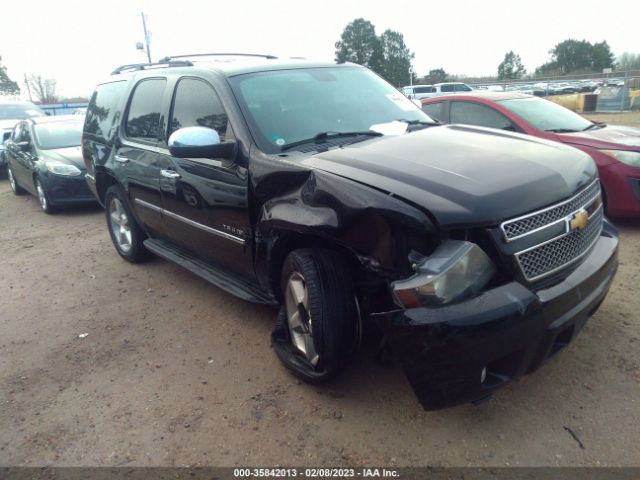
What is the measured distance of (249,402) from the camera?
301cm

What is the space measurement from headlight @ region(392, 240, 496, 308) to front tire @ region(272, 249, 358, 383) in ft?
1.58

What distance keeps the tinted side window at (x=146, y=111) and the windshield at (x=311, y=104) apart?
1.05m

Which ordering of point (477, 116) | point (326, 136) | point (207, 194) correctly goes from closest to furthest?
point (326, 136)
point (207, 194)
point (477, 116)

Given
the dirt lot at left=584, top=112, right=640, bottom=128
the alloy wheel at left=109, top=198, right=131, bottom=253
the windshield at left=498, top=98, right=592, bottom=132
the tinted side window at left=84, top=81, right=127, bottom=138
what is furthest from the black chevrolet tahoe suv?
the dirt lot at left=584, top=112, right=640, bottom=128

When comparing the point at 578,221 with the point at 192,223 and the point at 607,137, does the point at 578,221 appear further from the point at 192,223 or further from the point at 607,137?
the point at 607,137

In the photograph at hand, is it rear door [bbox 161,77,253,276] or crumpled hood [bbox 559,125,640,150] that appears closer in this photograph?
rear door [bbox 161,77,253,276]

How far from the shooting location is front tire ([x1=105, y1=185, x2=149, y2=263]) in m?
5.30

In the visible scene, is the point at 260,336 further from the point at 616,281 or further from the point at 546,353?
the point at 616,281

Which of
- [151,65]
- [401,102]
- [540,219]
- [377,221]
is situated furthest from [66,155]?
[540,219]

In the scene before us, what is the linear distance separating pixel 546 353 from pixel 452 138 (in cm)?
141

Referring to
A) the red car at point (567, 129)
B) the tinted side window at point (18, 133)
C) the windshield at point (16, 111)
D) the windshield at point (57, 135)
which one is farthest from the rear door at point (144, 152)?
the windshield at point (16, 111)

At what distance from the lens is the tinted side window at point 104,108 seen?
515 cm

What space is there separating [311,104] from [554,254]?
1.88 meters

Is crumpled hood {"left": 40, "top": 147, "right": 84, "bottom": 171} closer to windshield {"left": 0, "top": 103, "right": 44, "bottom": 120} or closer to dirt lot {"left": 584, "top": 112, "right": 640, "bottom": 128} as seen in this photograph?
windshield {"left": 0, "top": 103, "right": 44, "bottom": 120}
